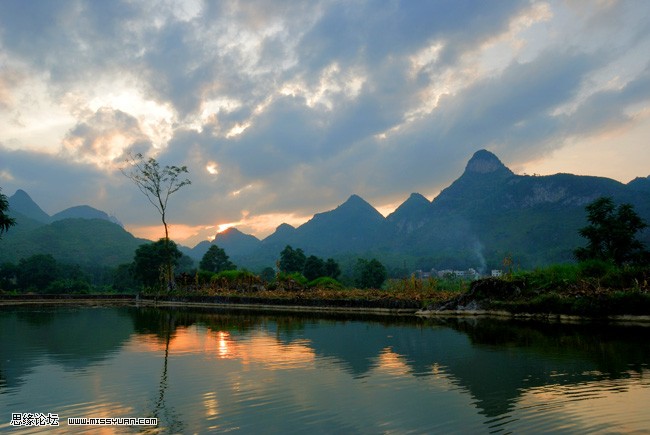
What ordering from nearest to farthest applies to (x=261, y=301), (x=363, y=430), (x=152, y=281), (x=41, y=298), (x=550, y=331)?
(x=363, y=430), (x=550, y=331), (x=261, y=301), (x=41, y=298), (x=152, y=281)

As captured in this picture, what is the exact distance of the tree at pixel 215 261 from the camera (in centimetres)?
9406

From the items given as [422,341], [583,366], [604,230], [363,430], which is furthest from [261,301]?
[363,430]

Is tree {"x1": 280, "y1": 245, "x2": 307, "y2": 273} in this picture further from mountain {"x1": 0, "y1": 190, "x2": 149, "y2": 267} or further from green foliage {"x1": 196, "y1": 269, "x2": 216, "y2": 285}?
mountain {"x1": 0, "y1": 190, "x2": 149, "y2": 267}

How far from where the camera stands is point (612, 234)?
35750mm

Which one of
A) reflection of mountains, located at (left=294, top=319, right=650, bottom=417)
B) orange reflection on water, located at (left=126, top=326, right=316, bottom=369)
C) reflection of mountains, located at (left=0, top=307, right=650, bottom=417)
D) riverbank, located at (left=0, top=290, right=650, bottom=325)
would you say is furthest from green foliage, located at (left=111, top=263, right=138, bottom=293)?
reflection of mountains, located at (left=294, top=319, right=650, bottom=417)

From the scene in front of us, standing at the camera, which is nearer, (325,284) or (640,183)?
(325,284)

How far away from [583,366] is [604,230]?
2776 cm

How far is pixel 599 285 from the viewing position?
2550 cm

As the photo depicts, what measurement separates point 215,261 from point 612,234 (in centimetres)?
7422

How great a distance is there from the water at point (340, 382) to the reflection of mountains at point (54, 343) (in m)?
0.09

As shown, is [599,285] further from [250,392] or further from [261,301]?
[261,301]

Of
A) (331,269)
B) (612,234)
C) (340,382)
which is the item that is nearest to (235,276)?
(331,269)

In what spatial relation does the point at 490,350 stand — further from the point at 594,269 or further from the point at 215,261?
the point at 215,261

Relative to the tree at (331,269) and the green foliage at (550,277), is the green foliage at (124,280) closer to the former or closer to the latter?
the tree at (331,269)
